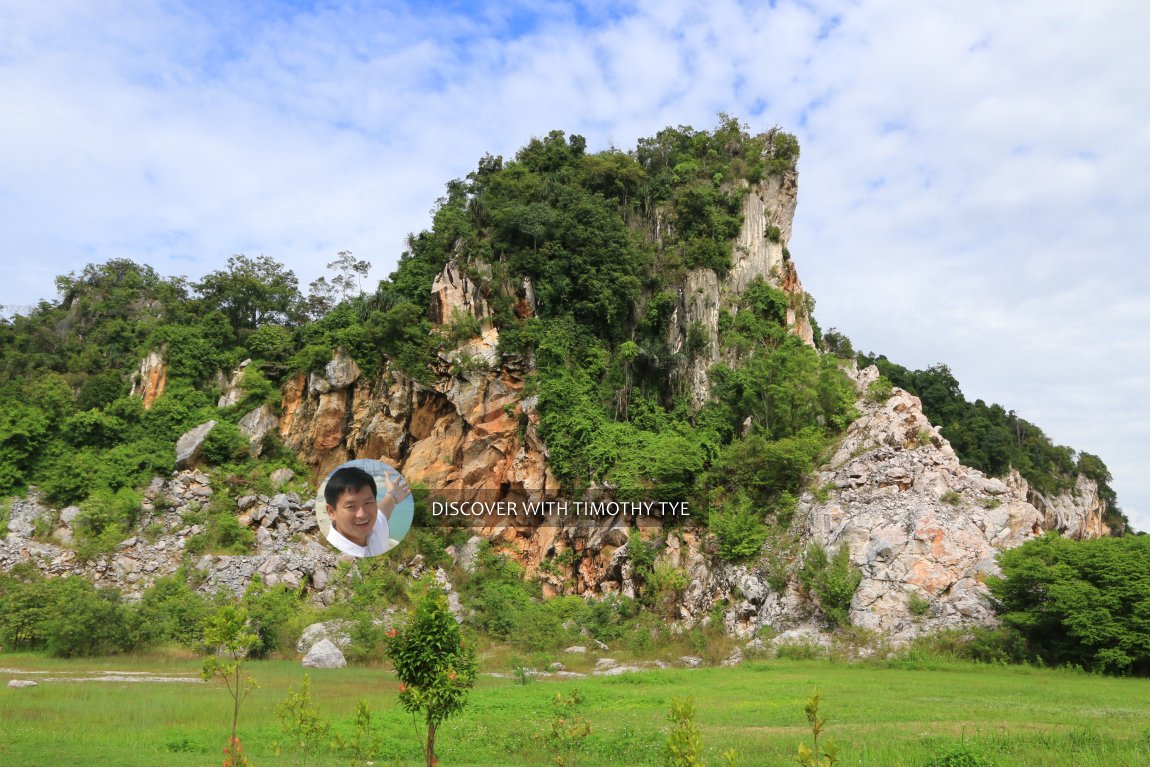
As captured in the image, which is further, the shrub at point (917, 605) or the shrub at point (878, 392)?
the shrub at point (878, 392)

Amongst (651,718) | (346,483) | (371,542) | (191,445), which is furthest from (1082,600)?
(191,445)

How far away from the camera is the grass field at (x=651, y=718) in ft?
33.8

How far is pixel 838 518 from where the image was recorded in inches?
1086

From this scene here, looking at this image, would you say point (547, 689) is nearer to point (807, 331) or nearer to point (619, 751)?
point (619, 751)

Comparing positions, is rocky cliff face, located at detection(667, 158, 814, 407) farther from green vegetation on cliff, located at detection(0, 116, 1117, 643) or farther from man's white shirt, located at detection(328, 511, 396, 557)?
man's white shirt, located at detection(328, 511, 396, 557)

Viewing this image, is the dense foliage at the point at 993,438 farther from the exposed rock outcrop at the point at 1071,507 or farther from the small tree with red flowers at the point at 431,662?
the small tree with red flowers at the point at 431,662

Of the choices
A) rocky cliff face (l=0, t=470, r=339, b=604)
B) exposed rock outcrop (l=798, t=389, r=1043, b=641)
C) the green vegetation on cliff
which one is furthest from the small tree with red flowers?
rocky cliff face (l=0, t=470, r=339, b=604)

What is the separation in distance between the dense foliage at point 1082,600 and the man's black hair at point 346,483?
26.2 metres

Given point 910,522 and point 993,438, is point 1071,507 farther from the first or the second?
point 910,522

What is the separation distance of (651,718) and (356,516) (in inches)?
977

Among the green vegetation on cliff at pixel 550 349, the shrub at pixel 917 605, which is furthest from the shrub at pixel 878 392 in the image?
the shrub at pixel 917 605

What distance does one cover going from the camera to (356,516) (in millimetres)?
35531

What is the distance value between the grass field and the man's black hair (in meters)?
16.4

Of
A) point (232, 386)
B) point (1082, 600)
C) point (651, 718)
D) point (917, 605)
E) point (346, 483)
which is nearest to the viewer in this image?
point (651, 718)
